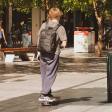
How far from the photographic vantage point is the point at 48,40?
10711 mm

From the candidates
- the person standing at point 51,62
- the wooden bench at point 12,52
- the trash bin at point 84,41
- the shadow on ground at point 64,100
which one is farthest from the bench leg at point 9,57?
the person standing at point 51,62

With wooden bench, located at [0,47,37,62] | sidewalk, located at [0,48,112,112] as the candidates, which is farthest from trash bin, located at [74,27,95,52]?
sidewalk, located at [0,48,112,112]

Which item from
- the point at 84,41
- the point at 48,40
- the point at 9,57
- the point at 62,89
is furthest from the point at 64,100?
the point at 84,41

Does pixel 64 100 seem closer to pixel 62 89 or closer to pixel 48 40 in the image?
pixel 48 40

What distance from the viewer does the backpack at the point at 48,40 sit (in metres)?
10.7

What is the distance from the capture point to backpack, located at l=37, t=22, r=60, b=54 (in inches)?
421

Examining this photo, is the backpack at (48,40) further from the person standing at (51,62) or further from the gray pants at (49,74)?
the gray pants at (49,74)

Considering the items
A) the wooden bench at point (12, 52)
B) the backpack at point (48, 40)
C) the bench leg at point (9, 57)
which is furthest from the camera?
the bench leg at point (9, 57)

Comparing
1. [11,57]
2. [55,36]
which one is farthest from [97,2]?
[55,36]

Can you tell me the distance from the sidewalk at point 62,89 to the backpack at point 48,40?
1104mm

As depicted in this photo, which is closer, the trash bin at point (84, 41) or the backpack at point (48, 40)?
the backpack at point (48, 40)

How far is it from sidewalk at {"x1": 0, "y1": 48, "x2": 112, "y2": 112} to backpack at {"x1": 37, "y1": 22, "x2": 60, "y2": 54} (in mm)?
1104

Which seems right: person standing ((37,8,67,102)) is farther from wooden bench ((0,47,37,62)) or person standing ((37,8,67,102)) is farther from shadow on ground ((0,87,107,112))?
wooden bench ((0,47,37,62))

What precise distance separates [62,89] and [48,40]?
2858mm
